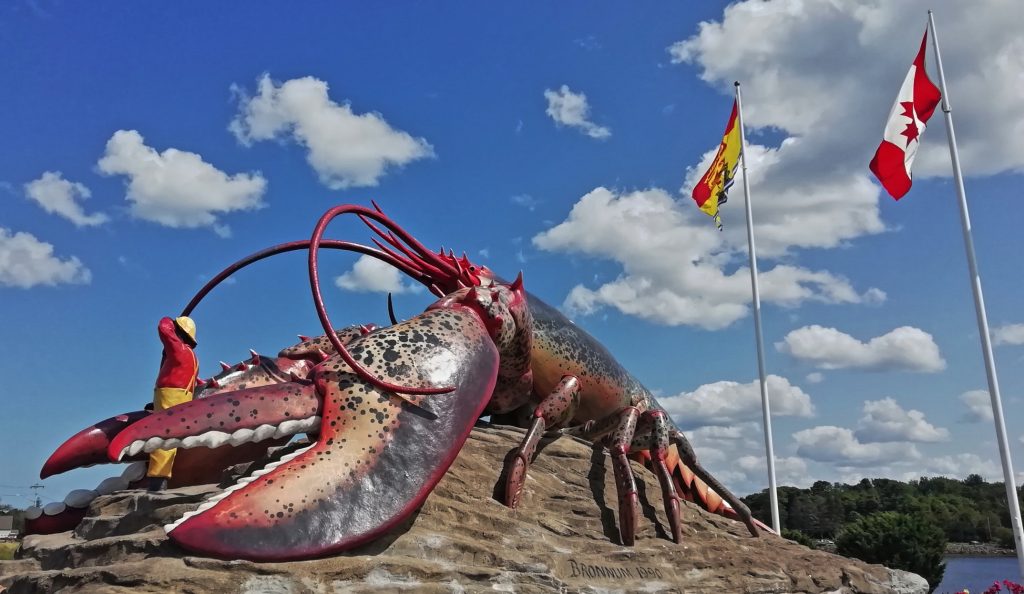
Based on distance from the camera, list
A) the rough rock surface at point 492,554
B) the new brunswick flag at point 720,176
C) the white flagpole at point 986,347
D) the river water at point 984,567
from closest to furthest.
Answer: the rough rock surface at point 492,554, the white flagpole at point 986,347, the new brunswick flag at point 720,176, the river water at point 984,567

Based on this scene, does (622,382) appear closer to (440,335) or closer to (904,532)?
(440,335)

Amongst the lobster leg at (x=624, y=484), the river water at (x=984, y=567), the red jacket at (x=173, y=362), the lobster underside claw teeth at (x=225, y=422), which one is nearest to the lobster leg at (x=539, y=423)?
the lobster leg at (x=624, y=484)

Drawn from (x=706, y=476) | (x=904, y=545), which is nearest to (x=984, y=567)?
(x=904, y=545)

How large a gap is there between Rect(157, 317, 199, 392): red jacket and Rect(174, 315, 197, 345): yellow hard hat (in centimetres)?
5

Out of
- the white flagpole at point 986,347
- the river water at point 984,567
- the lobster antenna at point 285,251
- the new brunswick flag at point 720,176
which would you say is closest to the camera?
the lobster antenna at point 285,251

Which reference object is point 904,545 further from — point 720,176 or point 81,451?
point 81,451

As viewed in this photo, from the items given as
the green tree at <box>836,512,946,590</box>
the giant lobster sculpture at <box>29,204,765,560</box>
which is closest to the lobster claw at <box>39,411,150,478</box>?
the giant lobster sculpture at <box>29,204,765,560</box>

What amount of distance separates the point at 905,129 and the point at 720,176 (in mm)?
4043

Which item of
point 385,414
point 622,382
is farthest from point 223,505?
point 622,382

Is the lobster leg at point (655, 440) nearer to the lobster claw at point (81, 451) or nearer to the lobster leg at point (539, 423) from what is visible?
the lobster leg at point (539, 423)

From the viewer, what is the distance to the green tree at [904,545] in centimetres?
1659

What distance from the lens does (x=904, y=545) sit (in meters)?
16.6

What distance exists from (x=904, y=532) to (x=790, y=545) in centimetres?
1184

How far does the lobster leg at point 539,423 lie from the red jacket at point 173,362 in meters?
2.54
